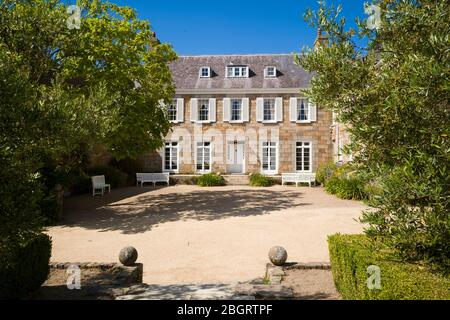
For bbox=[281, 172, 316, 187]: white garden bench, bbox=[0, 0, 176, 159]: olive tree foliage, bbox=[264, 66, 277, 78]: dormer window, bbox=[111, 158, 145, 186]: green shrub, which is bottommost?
bbox=[281, 172, 316, 187]: white garden bench

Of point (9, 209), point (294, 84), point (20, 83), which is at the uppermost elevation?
point (294, 84)

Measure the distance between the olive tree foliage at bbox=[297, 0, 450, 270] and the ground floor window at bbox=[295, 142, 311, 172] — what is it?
19552 mm

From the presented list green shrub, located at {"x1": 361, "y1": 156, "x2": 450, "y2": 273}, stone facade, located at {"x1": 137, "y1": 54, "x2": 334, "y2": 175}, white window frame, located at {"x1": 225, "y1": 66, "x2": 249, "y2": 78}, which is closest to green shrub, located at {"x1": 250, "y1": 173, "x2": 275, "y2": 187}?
stone facade, located at {"x1": 137, "y1": 54, "x2": 334, "y2": 175}

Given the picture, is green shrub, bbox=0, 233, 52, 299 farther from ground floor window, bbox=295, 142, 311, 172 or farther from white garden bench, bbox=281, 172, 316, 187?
ground floor window, bbox=295, 142, 311, 172

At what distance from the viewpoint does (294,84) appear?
78.9 feet

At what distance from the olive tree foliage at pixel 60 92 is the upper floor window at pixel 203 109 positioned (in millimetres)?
9296

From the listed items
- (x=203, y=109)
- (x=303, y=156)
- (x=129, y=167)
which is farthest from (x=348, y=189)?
(x=129, y=167)

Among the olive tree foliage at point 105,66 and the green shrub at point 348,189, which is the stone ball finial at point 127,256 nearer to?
the olive tree foliage at point 105,66

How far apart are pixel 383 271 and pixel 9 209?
4.05 meters

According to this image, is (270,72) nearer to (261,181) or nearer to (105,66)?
(261,181)

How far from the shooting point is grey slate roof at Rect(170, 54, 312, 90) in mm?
24328

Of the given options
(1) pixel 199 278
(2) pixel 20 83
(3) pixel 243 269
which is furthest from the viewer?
(3) pixel 243 269

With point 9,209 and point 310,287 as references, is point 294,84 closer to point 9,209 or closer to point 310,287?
point 310,287
